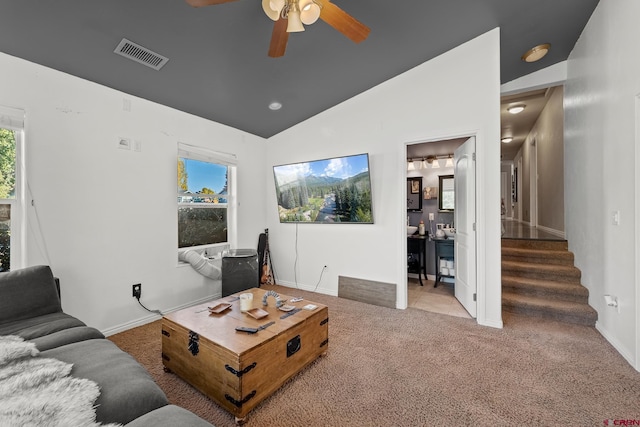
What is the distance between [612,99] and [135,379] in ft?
13.0

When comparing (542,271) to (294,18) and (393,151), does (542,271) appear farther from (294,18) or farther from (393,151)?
(294,18)

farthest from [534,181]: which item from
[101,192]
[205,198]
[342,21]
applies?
[101,192]

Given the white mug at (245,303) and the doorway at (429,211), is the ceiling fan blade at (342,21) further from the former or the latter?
the doorway at (429,211)

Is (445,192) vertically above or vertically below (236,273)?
above

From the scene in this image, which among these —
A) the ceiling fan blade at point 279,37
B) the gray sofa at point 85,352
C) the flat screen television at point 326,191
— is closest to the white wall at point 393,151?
the flat screen television at point 326,191

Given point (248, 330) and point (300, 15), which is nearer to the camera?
point (300, 15)

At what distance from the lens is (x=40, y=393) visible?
3.34ft

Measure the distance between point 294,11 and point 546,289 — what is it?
3764mm

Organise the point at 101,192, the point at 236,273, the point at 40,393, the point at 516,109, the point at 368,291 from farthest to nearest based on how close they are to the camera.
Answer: the point at 516,109
the point at 368,291
the point at 236,273
the point at 101,192
the point at 40,393

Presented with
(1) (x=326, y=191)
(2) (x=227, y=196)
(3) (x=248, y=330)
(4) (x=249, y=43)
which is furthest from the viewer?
(2) (x=227, y=196)

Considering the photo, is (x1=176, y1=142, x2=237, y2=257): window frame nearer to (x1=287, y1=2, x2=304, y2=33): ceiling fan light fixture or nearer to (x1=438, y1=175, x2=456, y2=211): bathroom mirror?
(x1=287, y1=2, x2=304, y2=33): ceiling fan light fixture

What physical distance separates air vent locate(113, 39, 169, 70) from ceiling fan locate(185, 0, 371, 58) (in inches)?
39.6

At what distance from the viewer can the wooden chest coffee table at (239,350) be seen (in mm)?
1575

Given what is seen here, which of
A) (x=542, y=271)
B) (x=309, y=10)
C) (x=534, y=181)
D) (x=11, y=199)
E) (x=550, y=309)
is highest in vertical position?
(x=309, y=10)
